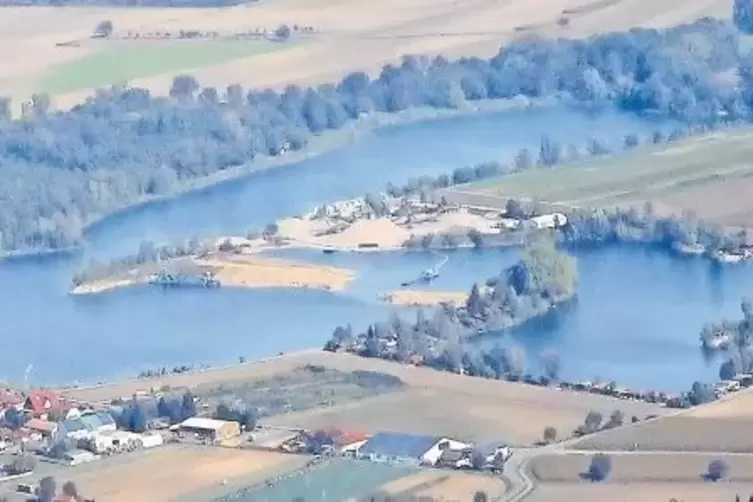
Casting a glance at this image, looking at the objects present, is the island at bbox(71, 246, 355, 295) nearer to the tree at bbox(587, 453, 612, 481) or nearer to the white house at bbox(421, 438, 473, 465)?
the white house at bbox(421, 438, 473, 465)

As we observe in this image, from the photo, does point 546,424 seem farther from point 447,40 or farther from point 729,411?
point 447,40

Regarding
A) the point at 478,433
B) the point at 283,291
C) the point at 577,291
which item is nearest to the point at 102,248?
the point at 283,291

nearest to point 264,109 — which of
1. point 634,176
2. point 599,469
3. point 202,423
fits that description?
point 634,176

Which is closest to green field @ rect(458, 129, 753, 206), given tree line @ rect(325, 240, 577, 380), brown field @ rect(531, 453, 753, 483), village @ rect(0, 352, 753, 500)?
tree line @ rect(325, 240, 577, 380)

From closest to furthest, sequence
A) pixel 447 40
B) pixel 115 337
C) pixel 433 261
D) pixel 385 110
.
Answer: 1. pixel 115 337
2. pixel 433 261
3. pixel 385 110
4. pixel 447 40

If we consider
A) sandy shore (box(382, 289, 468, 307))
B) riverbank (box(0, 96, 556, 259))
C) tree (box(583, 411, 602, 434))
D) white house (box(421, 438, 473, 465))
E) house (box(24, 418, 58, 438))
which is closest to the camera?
white house (box(421, 438, 473, 465))

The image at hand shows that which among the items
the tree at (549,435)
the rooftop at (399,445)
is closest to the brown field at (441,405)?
the tree at (549,435)

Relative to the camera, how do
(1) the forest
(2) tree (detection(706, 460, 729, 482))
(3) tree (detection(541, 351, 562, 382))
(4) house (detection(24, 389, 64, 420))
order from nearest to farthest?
(2) tree (detection(706, 460, 729, 482)) → (4) house (detection(24, 389, 64, 420)) → (3) tree (detection(541, 351, 562, 382)) → (1) the forest
